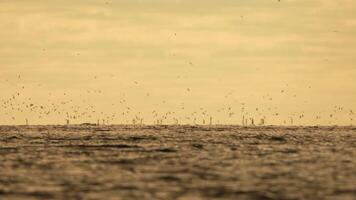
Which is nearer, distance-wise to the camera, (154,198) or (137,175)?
(154,198)

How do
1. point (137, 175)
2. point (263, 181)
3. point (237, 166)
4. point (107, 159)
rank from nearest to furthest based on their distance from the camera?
point (263, 181)
point (137, 175)
point (237, 166)
point (107, 159)

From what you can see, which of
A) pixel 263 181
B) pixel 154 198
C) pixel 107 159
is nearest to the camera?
pixel 154 198

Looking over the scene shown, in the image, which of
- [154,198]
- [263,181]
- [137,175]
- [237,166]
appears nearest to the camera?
[154,198]

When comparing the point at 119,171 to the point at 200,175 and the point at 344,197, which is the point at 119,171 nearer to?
the point at 200,175

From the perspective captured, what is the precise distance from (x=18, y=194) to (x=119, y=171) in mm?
15714

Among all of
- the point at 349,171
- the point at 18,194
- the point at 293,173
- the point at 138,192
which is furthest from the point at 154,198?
the point at 349,171

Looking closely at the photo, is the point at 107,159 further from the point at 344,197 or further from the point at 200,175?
the point at 344,197

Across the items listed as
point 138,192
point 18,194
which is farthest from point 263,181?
point 18,194

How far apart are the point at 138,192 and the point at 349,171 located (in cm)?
2195

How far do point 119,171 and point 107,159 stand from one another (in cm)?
1552

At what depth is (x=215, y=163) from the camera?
83062 mm

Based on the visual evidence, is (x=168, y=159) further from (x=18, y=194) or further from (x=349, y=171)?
(x=18, y=194)

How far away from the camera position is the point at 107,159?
292ft

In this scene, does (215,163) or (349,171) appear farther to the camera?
(215,163)
